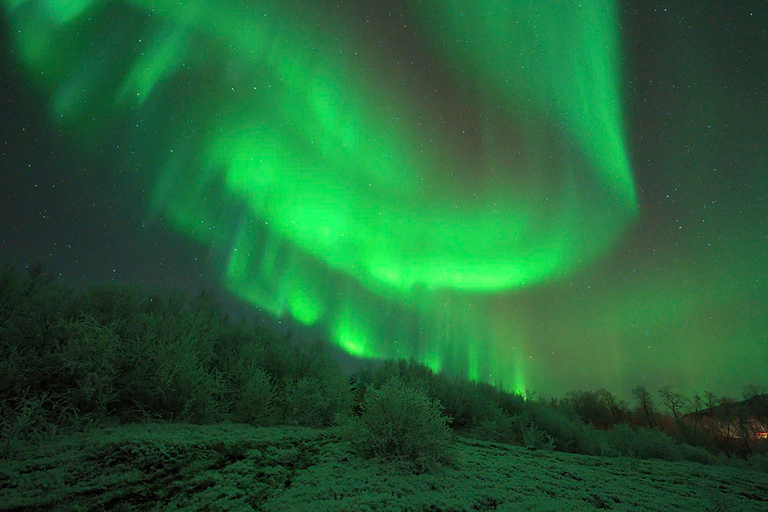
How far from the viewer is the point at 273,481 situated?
509 centimetres

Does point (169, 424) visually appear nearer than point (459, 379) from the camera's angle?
Yes

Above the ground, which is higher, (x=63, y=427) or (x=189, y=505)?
(x=63, y=427)

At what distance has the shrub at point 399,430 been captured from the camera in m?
6.46

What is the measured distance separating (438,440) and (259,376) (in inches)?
212

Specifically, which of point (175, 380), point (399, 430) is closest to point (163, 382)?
point (175, 380)

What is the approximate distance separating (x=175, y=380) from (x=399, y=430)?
5148 mm

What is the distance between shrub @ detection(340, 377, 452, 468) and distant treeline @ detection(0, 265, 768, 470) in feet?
0.08

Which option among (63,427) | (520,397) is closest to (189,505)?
(63,427)

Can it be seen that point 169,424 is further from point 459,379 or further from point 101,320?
point 459,379

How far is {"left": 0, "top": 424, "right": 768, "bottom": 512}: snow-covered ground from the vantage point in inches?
161

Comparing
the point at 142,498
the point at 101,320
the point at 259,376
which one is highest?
the point at 101,320

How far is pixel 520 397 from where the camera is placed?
847 inches

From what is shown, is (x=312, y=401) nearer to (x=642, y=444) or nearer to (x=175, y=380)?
(x=175, y=380)

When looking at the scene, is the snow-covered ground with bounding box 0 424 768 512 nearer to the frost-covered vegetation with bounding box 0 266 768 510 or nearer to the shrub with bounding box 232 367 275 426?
the frost-covered vegetation with bounding box 0 266 768 510
